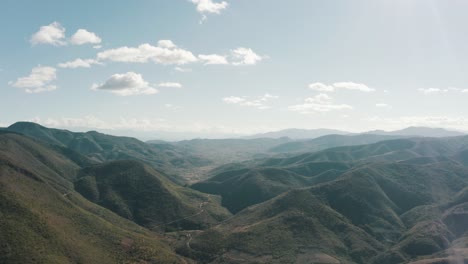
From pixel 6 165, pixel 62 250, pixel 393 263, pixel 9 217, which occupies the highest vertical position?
pixel 6 165

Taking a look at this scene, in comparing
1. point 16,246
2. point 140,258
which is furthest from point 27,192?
point 140,258

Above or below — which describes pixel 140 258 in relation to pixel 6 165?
below

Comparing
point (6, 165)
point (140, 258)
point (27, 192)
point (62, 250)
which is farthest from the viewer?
point (6, 165)

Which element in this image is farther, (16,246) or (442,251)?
(442,251)

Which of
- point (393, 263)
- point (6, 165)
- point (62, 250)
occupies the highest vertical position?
point (6, 165)

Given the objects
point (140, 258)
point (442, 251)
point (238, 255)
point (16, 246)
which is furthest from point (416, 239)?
point (16, 246)

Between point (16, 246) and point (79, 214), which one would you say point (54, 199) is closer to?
point (79, 214)

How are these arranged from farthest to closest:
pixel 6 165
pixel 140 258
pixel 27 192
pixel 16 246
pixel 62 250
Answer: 1. pixel 6 165
2. pixel 27 192
3. pixel 140 258
4. pixel 62 250
5. pixel 16 246

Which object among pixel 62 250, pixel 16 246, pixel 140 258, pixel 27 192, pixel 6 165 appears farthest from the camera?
pixel 6 165

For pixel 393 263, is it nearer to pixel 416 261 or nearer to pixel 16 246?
pixel 416 261
